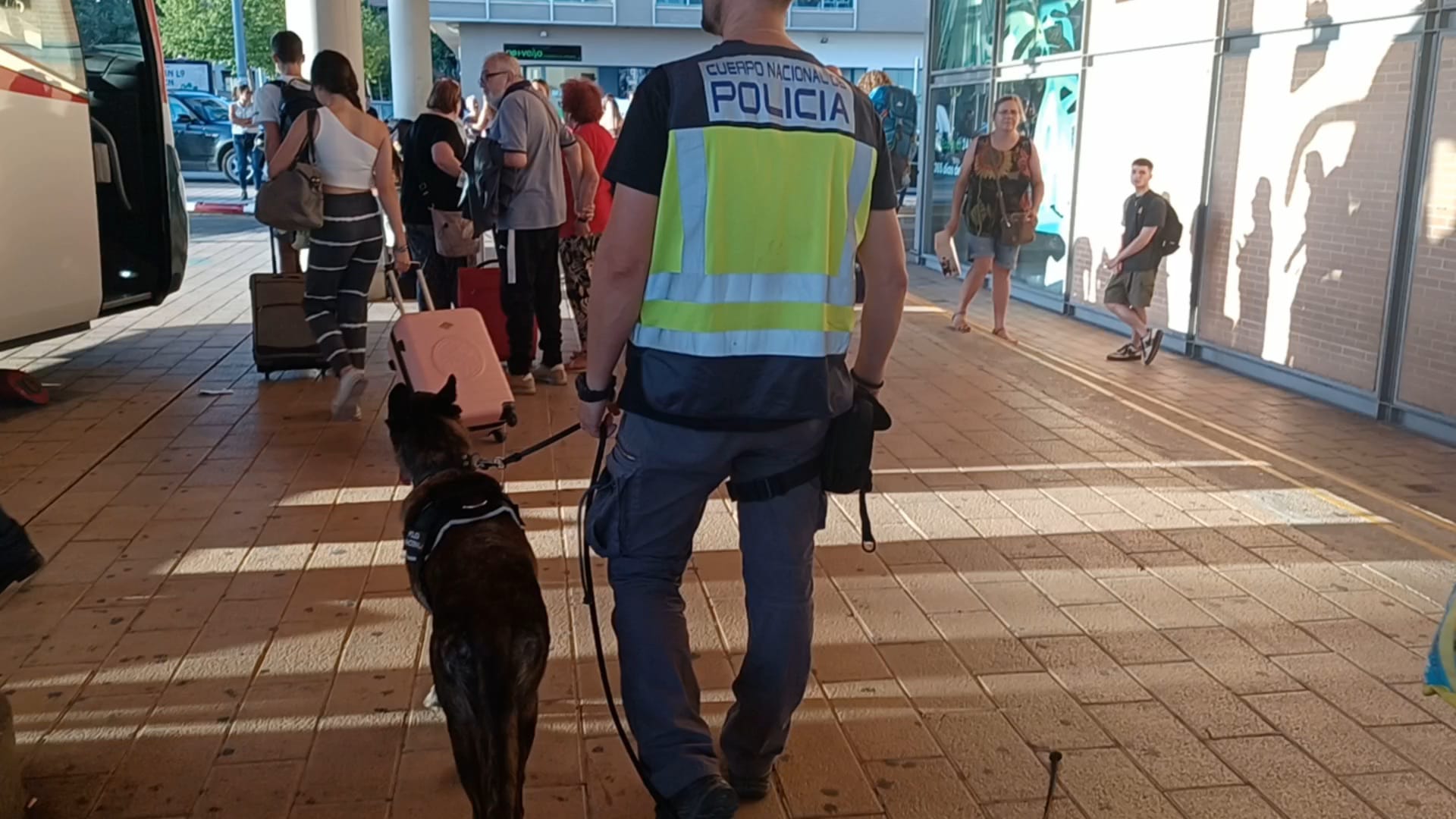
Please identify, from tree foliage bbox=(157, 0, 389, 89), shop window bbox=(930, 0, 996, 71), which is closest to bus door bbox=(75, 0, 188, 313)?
shop window bbox=(930, 0, 996, 71)

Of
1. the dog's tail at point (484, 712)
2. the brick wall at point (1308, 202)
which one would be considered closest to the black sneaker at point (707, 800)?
the dog's tail at point (484, 712)

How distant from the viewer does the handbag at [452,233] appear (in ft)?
29.1

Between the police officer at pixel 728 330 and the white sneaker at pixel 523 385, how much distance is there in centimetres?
492

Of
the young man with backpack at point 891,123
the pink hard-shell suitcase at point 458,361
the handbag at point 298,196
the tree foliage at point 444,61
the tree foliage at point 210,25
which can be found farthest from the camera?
the tree foliage at point 444,61

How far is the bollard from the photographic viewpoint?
2.93m

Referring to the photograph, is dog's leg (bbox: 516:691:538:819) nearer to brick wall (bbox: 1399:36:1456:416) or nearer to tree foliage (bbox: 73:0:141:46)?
tree foliage (bbox: 73:0:141:46)

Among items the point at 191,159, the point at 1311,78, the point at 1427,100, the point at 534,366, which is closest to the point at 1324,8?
the point at 1311,78

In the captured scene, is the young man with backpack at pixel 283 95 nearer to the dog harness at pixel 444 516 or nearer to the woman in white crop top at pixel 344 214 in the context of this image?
the woman in white crop top at pixel 344 214

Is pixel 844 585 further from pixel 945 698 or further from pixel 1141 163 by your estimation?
pixel 1141 163

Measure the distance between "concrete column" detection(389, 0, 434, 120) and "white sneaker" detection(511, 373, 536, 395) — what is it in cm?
959

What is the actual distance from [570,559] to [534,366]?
368 centimetres

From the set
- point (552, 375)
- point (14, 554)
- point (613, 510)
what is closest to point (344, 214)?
point (552, 375)

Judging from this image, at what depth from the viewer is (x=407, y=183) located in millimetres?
8875

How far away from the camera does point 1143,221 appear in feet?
31.0
